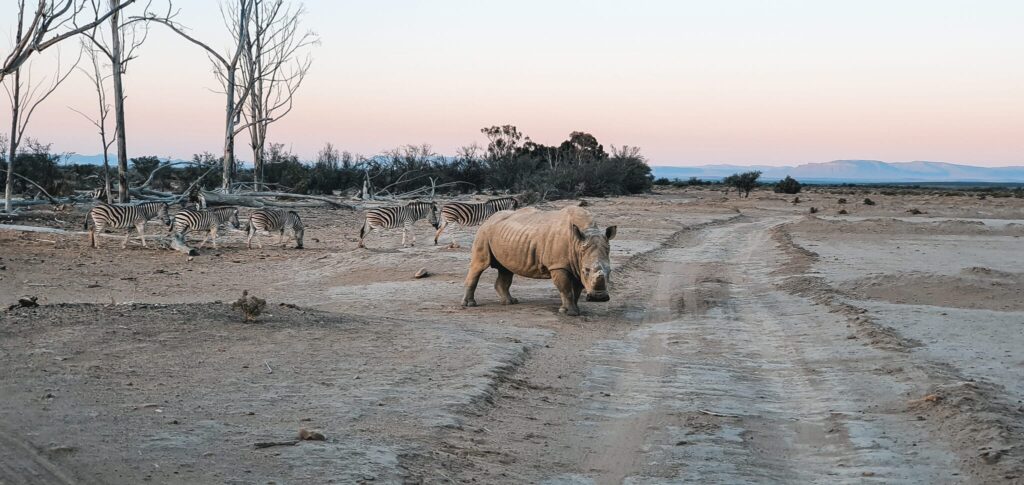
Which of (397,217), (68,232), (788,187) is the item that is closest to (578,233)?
(397,217)

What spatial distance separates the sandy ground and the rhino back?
0.76 m

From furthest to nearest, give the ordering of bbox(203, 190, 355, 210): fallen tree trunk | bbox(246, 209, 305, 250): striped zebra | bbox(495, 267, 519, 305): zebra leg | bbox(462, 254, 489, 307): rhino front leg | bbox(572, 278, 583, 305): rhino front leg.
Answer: bbox(203, 190, 355, 210): fallen tree trunk
bbox(246, 209, 305, 250): striped zebra
bbox(495, 267, 519, 305): zebra leg
bbox(462, 254, 489, 307): rhino front leg
bbox(572, 278, 583, 305): rhino front leg

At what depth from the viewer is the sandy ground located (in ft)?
19.7

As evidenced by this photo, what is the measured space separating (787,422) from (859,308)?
6.29 m

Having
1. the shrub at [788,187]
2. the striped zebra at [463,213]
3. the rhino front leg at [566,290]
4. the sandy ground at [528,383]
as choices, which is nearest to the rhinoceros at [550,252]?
the rhino front leg at [566,290]

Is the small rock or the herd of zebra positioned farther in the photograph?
the herd of zebra

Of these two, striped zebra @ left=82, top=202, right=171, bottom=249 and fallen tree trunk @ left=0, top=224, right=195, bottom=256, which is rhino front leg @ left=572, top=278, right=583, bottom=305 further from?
striped zebra @ left=82, top=202, right=171, bottom=249

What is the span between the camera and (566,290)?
13.0 metres

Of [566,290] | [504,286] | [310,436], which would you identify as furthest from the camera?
[504,286]

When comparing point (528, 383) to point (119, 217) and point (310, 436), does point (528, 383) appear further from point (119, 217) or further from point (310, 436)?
point (119, 217)

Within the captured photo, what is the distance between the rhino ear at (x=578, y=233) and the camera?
41.5ft

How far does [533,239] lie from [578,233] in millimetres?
984

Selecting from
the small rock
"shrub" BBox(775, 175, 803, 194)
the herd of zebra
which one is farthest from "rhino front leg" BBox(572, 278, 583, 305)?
"shrub" BBox(775, 175, 803, 194)

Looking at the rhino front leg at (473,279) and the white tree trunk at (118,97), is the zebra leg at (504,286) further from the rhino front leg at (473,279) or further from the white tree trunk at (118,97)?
the white tree trunk at (118,97)
